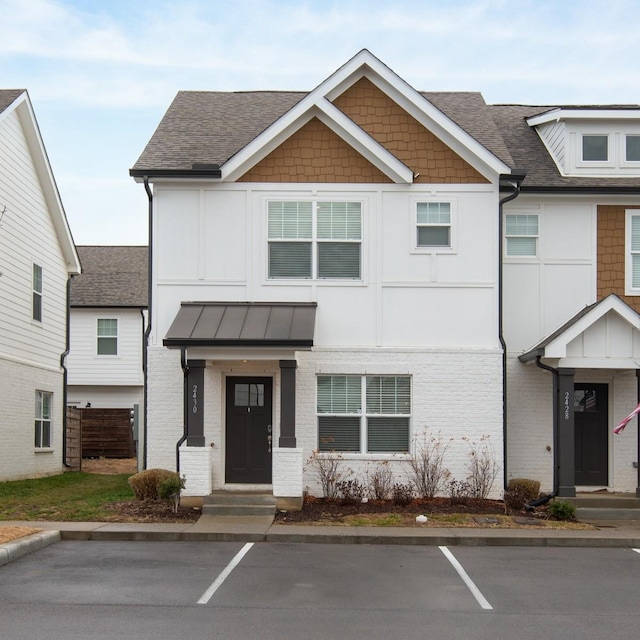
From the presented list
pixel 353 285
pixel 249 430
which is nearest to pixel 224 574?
pixel 249 430

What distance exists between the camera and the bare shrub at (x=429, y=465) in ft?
55.2

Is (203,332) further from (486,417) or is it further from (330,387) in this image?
(486,417)

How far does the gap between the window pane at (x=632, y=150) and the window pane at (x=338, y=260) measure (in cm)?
640

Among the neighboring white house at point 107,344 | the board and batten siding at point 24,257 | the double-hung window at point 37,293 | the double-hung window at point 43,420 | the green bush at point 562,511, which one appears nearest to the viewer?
the green bush at point 562,511

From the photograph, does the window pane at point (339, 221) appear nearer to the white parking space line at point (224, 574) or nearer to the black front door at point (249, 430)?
the black front door at point (249, 430)

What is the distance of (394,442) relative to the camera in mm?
17156

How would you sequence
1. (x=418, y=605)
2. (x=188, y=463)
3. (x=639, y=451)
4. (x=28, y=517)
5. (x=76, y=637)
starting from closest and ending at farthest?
(x=76, y=637), (x=418, y=605), (x=28, y=517), (x=188, y=463), (x=639, y=451)

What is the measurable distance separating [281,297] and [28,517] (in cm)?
594


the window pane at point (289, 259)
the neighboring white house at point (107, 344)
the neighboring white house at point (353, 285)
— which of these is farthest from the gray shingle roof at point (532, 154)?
the neighboring white house at point (107, 344)

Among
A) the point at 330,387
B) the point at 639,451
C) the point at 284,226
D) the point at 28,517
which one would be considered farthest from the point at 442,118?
the point at 28,517

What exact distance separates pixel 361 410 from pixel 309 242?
3341 millimetres

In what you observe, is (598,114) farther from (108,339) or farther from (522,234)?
(108,339)

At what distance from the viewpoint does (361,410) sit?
677 inches

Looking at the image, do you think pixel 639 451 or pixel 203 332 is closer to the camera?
pixel 203 332
